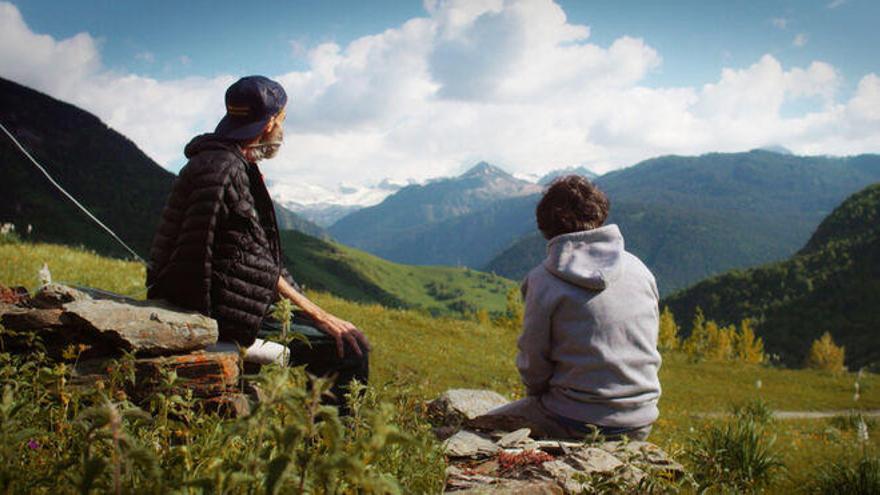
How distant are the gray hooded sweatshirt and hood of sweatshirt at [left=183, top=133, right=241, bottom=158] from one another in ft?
8.47

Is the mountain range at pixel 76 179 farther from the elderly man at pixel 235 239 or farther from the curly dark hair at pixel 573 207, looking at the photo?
the curly dark hair at pixel 573 207

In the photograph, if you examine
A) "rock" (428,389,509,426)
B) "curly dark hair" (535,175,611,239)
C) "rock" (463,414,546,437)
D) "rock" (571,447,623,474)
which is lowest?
"rock" (428,389,509,426)

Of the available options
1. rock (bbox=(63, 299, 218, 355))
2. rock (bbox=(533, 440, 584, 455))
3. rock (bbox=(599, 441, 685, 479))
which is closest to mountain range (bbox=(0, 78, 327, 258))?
rock (bbox=(63, 299, 218, 355))

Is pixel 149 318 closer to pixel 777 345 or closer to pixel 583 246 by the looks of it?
pixel 583 246

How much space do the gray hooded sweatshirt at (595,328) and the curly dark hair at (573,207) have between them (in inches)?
5.9

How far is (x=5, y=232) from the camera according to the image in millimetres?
16922

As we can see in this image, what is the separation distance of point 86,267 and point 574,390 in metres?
14.6

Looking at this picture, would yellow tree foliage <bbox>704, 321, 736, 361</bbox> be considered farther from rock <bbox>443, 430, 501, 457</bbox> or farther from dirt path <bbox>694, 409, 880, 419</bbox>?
rock <bbox>443, 430, 501, 457</bbox>

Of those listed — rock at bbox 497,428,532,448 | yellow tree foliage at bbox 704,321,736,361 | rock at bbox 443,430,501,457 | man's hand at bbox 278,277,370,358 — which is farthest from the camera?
yellow tree foliage at bbox 704,321,736,361

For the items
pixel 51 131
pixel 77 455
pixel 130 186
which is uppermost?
pixel 51 131

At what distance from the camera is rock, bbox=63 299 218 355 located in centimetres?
452

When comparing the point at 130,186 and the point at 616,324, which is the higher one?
the point at 130,186

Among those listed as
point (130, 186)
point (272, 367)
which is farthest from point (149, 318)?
point (130, 186)

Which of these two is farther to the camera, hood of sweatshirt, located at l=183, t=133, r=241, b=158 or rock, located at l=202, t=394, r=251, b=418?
hood of sweatshirt, located at l=183, t=133, r=241, b=158
